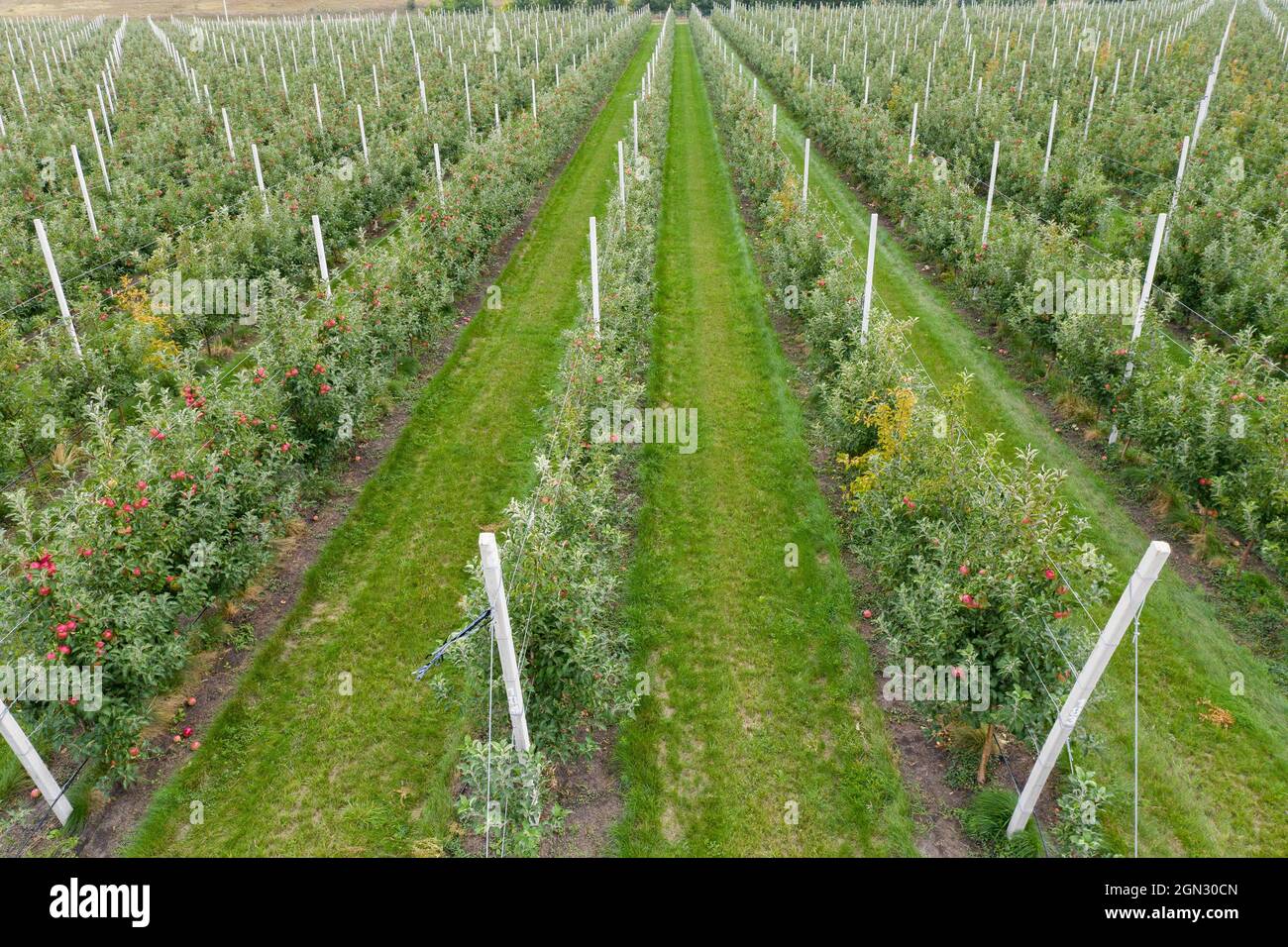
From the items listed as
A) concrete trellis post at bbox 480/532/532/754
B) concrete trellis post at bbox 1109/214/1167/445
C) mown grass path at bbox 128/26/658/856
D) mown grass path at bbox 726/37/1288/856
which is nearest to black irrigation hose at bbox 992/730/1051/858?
mown grass path at bbox 726/37/1288/856

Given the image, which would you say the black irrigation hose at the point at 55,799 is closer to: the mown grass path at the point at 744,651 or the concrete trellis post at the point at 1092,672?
the mown grass path at the point at 744,651

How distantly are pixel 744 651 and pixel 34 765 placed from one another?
592 cm

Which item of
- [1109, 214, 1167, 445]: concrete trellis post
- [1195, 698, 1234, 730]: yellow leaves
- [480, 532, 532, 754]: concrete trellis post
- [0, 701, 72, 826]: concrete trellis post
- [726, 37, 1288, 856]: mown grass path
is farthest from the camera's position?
[1109, 214, 1167, 445]: concrete trellis post

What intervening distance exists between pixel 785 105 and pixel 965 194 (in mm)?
21657

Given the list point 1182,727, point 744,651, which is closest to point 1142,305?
point 1182,727

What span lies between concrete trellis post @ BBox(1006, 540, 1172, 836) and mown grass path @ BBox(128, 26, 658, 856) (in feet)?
14.4

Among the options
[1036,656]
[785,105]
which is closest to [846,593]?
[1036,656]

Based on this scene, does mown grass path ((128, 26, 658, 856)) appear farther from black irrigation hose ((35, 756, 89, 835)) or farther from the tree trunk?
the tree trunk

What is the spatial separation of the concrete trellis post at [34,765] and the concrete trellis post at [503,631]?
11.4 ft

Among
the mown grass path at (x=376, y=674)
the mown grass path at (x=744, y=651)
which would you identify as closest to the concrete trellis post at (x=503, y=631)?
the mown grass path at (x=376, y=674)

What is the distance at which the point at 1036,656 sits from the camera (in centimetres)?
554

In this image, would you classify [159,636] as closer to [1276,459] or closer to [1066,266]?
[1276,459]

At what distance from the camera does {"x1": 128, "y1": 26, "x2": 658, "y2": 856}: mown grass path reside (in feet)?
19.8

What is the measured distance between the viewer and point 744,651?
25.8 ft
